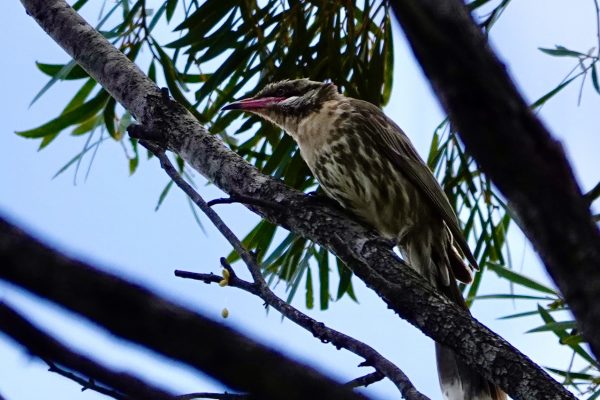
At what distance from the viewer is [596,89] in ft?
11.0

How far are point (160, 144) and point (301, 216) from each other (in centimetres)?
42

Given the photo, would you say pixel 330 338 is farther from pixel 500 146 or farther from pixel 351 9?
pixel 351 9

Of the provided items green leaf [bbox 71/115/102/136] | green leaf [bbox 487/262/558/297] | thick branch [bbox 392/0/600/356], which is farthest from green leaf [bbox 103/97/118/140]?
thick branch [bbox 392/0/600/356]

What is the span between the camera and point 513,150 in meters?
0.77

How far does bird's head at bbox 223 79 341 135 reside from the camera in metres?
3.46

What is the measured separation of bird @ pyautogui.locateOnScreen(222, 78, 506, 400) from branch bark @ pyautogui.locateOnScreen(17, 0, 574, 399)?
2.21ft

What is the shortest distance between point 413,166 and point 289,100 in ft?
1.68

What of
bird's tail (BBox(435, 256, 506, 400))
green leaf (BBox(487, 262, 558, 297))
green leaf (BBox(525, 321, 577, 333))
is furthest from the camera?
green leaf (BBox(487, 262, 558, 297))

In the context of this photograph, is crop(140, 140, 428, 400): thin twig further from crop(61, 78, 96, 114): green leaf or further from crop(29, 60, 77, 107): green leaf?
crop(61, 78, 96, 114): green leaf

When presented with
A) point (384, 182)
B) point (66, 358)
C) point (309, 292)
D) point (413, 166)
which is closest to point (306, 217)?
point (384, 182)

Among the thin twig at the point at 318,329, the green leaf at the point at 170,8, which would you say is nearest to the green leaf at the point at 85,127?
the green leaf at the point at 170,8

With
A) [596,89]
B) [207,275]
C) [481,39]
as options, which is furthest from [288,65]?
[481,39]

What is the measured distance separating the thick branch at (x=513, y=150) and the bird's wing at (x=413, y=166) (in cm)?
233

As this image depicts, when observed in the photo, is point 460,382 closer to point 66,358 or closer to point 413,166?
point 413,166
